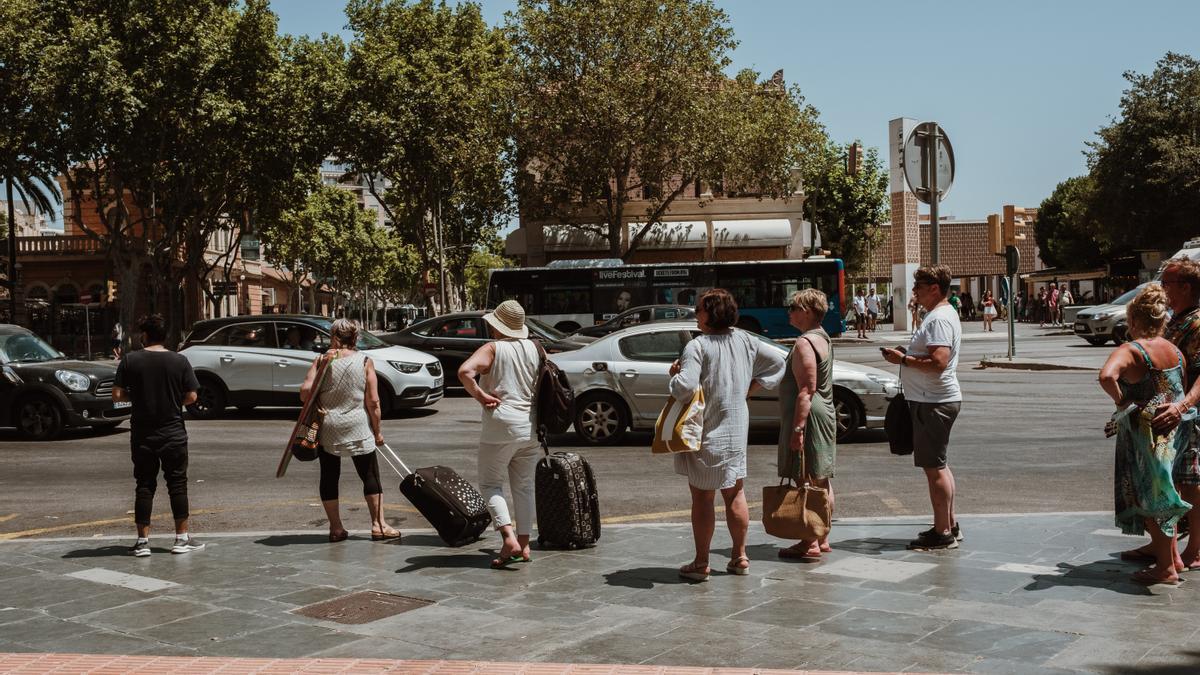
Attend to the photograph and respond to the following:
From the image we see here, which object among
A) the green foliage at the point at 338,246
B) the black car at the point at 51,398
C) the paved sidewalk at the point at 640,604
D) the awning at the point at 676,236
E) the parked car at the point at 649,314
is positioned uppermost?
the green foliage at the point at 338,246

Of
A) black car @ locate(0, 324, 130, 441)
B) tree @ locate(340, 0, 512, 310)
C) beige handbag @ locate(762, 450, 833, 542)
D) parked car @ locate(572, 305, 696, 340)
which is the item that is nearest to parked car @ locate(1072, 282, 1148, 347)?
parked car @ locate(572, 305, 696, 340)

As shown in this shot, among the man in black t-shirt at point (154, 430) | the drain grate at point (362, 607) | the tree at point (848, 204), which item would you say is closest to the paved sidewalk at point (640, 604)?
the drain grate at point (362, 607)

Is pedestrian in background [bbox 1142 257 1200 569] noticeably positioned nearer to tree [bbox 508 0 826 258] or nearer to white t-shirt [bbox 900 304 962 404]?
white t-shirt [bbox 900 304 962 404]

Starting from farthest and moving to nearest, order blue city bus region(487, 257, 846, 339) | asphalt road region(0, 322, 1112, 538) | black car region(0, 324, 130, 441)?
blue city bus region(487, 257, 846, 339)
black car region(0, 324, 130, 441)
asphalt road region(0, 322, 1112, 538)

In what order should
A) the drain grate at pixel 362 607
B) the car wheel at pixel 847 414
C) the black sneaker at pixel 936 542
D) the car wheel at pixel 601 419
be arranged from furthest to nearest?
1. the car wheel at pixel 601 419
2. the car wheel at pixel 847 414
3. the black sneaker at pixel 936 542
4. the drain grate at pixel 362 607

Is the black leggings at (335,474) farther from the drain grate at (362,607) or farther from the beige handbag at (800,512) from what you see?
the beige handbag at (800,512)

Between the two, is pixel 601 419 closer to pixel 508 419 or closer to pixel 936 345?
pixel 508 419

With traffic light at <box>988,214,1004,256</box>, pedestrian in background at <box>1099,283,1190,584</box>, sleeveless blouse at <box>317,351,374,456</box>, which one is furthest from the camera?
traffic light at <box>988,214,1004,256</box>

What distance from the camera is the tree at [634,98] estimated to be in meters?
40.7

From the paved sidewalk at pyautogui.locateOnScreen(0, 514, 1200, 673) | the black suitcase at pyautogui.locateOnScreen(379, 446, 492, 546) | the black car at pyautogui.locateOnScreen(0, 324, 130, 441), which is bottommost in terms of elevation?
the paved sidewalk at pyautogui.locateOnScreen(0, 514, 1200, 673)

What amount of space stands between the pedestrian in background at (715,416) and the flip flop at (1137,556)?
212 cm

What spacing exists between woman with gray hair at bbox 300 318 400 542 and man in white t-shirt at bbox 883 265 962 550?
11.0 ft

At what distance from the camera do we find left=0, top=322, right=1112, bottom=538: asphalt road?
9156 millimetres

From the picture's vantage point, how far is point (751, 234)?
175 ft
